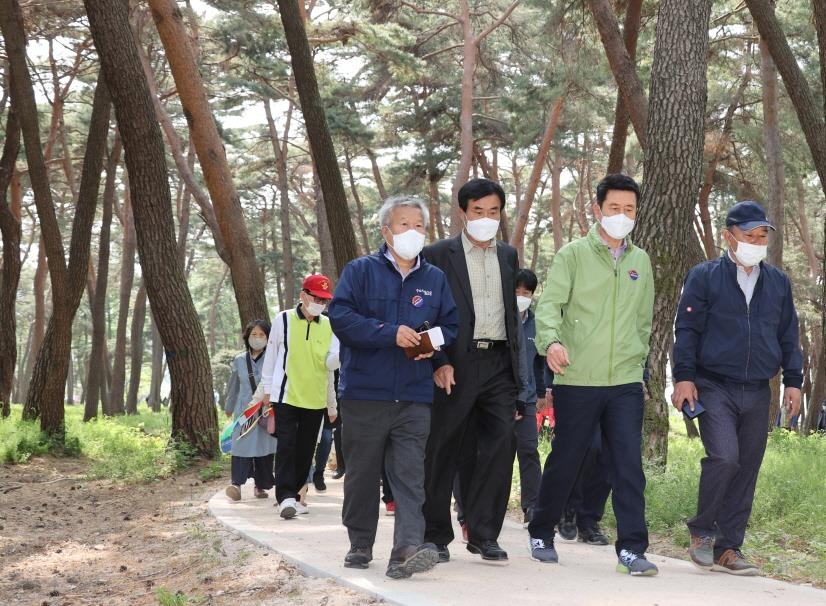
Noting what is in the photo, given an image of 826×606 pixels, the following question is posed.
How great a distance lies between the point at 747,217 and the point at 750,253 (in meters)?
0.22

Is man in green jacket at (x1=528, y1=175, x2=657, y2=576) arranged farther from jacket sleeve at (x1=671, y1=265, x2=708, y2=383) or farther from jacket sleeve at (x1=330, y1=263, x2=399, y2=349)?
jacket sleeve at (x1=330, y1=263, x2=399, y2=349)

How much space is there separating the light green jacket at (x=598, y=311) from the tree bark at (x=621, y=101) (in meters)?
9.63

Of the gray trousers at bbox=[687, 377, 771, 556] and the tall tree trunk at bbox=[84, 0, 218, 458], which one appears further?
the tall tree trunk at bbox=[84, 0, 218, 458]

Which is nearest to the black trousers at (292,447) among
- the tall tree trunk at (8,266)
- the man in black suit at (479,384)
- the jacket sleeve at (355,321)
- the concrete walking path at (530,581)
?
the concrete walking path at (530,581)

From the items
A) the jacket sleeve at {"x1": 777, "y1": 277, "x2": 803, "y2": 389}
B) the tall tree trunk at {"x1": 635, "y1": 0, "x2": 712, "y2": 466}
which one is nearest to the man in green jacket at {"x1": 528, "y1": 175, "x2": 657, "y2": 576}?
the jacket sleeve at {"x1": 777, "y1": 277, "x2": 803, "y2": 389}

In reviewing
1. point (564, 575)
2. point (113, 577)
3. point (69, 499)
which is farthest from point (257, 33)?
point (564, 575)

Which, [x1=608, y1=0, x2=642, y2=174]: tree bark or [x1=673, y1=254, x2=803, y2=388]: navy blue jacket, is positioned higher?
[x1=608, y1=0, x2=642, y2=174]: tree bark

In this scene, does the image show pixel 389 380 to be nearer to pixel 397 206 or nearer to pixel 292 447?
pixel 397 206

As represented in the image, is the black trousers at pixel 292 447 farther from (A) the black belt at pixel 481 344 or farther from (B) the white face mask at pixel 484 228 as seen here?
(B) the white face mask at pixel 484 228

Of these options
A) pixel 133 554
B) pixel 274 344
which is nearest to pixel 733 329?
pixel 274 344

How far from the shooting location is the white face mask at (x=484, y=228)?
19.6ft

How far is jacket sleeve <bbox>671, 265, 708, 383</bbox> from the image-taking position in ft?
19.1

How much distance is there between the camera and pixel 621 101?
16.0 meters

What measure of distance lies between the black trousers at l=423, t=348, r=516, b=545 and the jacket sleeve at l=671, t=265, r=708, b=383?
0.93 metres
